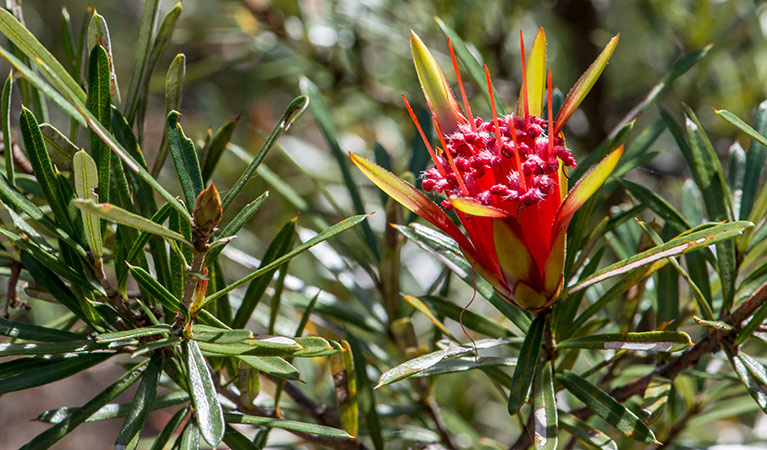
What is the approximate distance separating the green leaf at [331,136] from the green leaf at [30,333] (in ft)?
0.95

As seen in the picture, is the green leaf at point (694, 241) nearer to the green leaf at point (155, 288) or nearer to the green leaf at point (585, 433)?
the green leaf at point (585, 433)

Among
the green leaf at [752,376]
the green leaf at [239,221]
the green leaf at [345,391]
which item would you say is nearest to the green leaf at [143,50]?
the green leaf at [239,221]

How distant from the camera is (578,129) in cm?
112

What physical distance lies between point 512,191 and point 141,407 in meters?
0.26

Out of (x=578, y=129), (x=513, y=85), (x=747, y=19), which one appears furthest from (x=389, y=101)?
(x=747, y=19)

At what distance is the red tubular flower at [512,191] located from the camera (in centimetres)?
39

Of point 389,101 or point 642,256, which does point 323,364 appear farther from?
point 642,256

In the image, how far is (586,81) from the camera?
0.41m

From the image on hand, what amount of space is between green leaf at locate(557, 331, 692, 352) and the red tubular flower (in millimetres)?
48

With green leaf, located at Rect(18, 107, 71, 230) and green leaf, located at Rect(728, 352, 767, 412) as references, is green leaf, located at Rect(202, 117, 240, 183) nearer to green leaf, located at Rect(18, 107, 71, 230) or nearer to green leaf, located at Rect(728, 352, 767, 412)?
green leaf, located at Rect(18, 107, 71, 230)

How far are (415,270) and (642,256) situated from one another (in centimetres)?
72

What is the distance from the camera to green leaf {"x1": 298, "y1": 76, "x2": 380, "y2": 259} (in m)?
0.63

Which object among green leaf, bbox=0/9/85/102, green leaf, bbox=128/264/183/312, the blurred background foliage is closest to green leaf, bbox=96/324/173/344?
green leaf, bbox=128/264/183/312

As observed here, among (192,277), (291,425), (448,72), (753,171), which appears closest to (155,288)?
(192,277)
